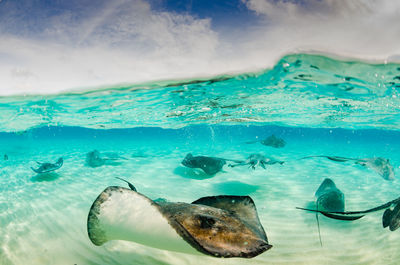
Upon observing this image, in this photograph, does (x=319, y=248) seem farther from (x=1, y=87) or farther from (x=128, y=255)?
(x=1, y=87)

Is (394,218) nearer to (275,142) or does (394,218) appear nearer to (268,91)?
(275,142)

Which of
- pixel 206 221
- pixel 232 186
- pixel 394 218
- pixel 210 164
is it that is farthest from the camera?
pixel 232 186

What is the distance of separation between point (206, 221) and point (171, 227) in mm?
561

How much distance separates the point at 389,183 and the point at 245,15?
358 inches

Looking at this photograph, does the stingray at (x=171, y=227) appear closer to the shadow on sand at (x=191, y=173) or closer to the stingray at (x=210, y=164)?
the stingray at (x=210, y=164)

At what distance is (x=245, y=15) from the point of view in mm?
5137

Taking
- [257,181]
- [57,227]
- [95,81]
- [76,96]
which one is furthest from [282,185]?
[76,96]

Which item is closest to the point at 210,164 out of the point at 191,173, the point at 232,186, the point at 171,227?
the point at 232,186

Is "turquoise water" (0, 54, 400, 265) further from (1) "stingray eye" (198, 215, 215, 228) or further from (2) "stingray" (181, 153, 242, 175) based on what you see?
(1) "stingray eye" (198, 215, 215, 228)

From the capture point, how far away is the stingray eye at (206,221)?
7.59 feet

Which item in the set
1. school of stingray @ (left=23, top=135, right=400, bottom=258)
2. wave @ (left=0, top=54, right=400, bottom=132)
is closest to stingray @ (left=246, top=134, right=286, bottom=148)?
wave @ (left=0, top=54, right=400, bottom=132)

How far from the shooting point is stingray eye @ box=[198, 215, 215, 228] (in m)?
2.31

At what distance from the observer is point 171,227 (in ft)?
6.36

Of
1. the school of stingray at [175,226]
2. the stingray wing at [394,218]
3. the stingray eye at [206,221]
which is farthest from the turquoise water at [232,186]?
the stingray eye at [206,221]
